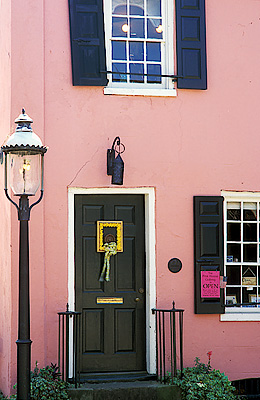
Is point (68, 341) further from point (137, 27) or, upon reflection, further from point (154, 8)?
point (154, 8)

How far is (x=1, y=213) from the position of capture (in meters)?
8.91

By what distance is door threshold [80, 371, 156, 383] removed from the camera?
27.4 ft

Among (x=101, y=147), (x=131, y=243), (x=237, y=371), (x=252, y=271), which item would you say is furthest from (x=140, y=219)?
(x=237, y=371)

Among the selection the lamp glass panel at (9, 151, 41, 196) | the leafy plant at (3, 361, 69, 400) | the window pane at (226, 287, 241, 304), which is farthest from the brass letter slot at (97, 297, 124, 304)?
the lamp glass panel at (9, 151, 41, 196)

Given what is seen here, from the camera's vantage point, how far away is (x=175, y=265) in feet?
28.4

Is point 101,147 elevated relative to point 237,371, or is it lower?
elevated

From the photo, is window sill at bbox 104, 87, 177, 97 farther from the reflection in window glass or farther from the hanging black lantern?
the hanging black lantern

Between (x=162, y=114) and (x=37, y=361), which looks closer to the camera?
(x=37, y=361)

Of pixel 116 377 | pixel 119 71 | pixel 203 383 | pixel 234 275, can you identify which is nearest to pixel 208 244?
pixel 234 275

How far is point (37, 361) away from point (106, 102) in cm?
339

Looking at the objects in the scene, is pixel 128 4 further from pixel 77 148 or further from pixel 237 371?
pixel 237 371

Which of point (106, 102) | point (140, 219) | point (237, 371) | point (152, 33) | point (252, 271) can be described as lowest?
point (237, 371)

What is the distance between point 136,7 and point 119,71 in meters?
0.92

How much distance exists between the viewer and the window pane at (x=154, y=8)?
898 cm
